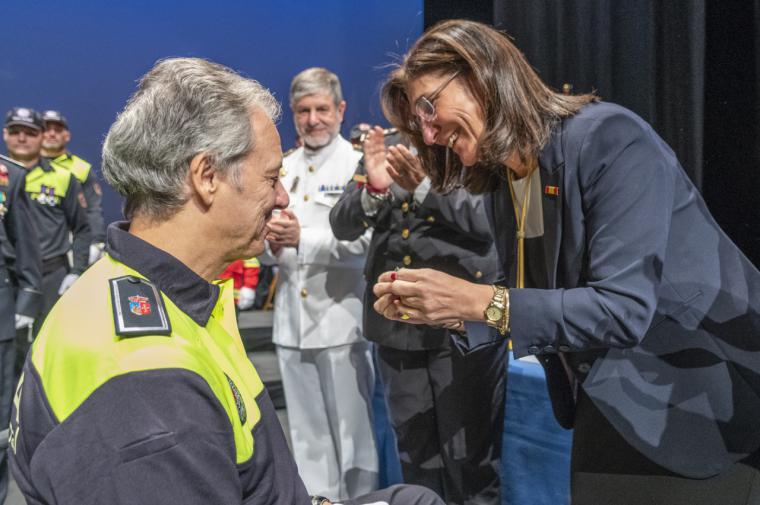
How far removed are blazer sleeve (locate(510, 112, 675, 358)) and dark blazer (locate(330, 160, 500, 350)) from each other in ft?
3.38

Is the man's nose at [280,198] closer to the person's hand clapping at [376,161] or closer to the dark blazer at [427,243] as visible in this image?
the dark blazer at [427,243]

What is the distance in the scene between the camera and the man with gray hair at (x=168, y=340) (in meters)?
0.88

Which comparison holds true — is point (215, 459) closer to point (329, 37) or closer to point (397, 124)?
point (397, 124)

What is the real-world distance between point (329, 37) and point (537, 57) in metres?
3.67

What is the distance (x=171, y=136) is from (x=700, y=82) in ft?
5.32

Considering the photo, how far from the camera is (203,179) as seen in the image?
3.90 feet

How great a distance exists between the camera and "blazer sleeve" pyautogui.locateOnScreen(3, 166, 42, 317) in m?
3.32

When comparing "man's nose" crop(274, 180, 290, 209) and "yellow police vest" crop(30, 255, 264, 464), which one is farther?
"man's nose" crop(274, 180, 290, 209)

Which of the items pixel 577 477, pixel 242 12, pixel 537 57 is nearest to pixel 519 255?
pixel 577 477

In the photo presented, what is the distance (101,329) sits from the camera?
39.0 inches

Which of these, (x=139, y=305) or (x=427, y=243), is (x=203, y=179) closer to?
(x=139, y=305)

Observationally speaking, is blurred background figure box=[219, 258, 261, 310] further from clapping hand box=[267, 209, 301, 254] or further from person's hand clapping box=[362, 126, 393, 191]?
person's hand clapping box=[362, 126, 393, 191]

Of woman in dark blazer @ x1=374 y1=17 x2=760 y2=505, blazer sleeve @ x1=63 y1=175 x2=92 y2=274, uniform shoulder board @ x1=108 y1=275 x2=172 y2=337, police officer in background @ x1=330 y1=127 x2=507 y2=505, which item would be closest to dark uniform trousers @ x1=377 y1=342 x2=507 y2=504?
police officer in background @ x1=330 y1=127 x2=507 y2=505

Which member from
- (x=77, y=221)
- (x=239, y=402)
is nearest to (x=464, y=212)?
(x=239, y=402)
